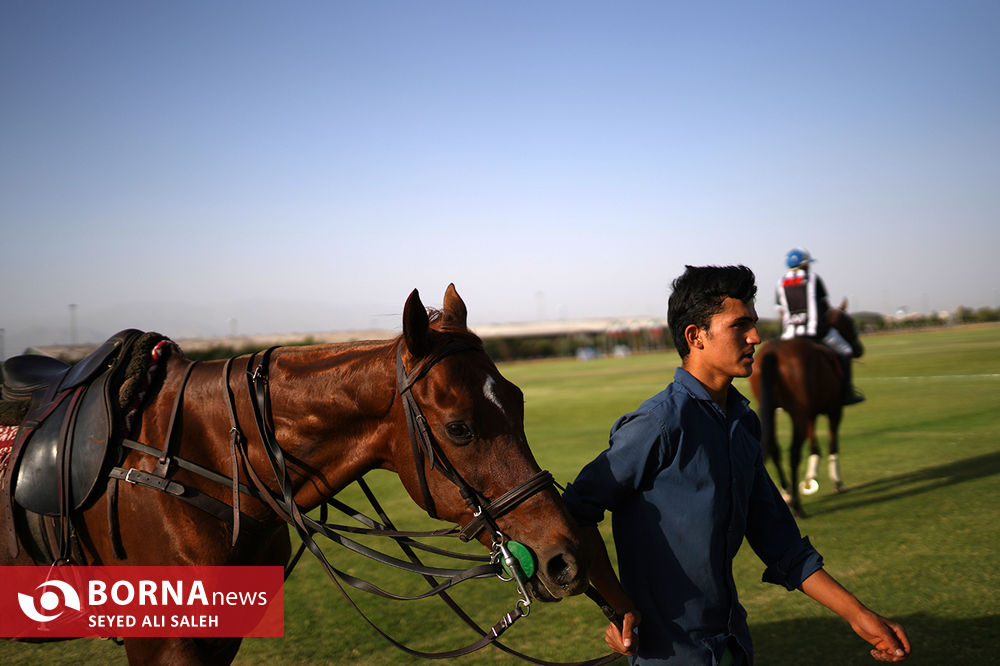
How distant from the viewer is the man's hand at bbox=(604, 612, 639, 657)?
1967mm

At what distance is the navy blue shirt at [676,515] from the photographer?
2.06 metres

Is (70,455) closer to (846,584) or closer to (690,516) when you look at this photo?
(690,516)

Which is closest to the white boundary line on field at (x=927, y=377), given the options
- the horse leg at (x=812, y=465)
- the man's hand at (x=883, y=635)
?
the horse leg at (x=812, y=465)

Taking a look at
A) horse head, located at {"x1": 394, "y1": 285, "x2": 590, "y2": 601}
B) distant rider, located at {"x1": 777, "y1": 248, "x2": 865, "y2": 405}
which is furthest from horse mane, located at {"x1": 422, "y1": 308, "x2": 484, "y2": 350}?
distant rider, located at {"x1": 777, "y1": 248, "x2": 865, "y2": 405}

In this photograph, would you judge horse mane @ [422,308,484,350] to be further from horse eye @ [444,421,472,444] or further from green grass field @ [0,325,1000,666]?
green grass field @ [0,325,1000,666]

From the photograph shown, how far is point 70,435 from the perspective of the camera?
2.61 meters

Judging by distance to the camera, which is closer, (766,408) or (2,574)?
(2,574)

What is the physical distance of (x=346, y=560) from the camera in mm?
6359

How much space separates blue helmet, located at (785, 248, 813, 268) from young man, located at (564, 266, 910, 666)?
675cm

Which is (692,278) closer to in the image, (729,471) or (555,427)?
(729,471)

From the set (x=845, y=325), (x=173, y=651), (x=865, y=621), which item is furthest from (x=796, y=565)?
(x=845, y=325)

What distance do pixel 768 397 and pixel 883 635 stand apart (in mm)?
5684

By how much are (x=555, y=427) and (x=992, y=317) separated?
73.3m

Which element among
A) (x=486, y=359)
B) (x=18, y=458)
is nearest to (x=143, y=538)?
(x=18, y=458)
